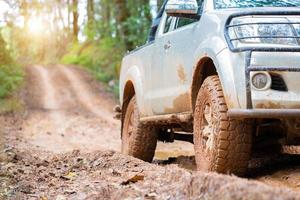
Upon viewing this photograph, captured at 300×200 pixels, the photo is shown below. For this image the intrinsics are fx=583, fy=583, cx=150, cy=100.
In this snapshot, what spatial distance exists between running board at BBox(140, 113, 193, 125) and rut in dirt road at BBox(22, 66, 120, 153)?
2363 mm

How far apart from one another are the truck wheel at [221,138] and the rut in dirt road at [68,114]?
4.12 m

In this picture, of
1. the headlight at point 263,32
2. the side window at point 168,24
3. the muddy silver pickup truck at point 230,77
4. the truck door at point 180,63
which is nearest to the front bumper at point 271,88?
the muddy silver pickup truck at point 230,77

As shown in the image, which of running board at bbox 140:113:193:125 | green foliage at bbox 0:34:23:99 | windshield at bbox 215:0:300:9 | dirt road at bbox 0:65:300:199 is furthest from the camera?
green foliage at bbox 0:34:23:99

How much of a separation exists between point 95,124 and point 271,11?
34.7 ft

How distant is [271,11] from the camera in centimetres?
469

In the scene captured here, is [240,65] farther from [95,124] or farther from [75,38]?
[75,38]

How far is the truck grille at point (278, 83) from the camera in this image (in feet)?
14.7

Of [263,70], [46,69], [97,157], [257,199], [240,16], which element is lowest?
[46,69]

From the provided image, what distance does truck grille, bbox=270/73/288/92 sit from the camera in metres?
4.49

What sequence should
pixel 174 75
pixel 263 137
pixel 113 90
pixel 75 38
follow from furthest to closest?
1. pixel 75 38
2. pixel 113 90
3. pixel 174 75
4. pixel 263 137

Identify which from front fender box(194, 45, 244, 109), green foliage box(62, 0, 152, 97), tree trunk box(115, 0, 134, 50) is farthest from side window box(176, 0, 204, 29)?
Result: tree trunk box(115, 0, 134, 50)

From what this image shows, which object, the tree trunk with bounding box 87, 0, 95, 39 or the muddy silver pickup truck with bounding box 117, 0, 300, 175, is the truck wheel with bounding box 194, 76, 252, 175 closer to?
the muddy silver pickup truck with bounding box 117, 0, 300, 175

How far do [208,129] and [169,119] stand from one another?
3.33 ft

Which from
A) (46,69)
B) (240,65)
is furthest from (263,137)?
(46,69)
